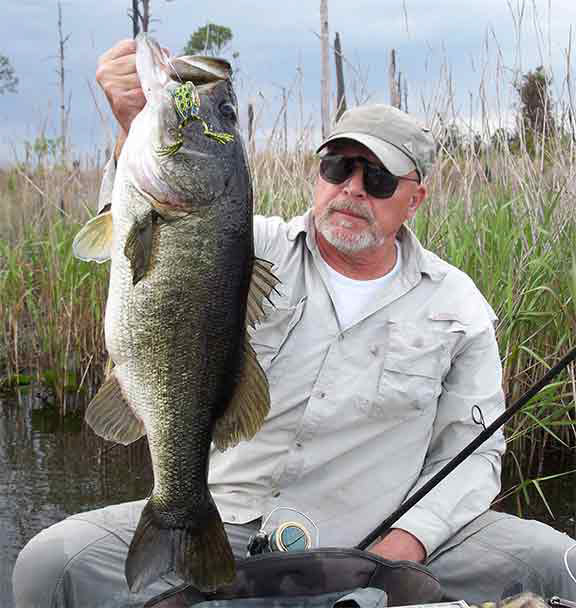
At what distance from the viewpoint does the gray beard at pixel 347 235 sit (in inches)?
111

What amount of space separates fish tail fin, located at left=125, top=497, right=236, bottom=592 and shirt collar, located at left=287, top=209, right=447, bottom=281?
1193 mm

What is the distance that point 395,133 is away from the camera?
2936 mm

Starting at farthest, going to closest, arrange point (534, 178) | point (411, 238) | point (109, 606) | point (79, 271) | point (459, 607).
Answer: point (79, 271) < point (534, 178) < point (411, 238) < point (109, 606) < point (459, 607)

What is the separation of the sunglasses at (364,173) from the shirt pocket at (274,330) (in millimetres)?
431

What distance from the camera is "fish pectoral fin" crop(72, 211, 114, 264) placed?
6.46 ft

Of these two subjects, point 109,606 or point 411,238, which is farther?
point 411,238

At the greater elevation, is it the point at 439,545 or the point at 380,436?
the point at 380,436

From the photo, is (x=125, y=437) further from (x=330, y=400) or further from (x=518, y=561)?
(x=518, y=561)

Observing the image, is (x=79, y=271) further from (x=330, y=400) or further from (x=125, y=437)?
(x=125, y=437)

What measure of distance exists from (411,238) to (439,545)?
1079 mm

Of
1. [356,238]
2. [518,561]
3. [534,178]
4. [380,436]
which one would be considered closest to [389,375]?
[380,436]

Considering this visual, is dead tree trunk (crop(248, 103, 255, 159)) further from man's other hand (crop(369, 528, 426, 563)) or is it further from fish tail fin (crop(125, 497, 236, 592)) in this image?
fish tail fin (crop(125, 497, 236, 592))

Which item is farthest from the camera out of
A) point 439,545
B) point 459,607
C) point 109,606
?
point 439,545

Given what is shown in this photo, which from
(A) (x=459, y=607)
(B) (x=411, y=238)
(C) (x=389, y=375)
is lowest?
(A) (x=459, y=607)
